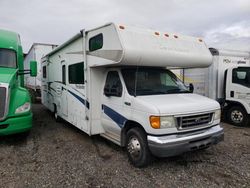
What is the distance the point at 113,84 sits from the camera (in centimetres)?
518

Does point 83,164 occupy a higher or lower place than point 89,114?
lower

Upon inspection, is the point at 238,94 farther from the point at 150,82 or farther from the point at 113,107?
the point at 113,107

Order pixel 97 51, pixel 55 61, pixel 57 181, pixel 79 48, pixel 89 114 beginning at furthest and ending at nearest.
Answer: pixel 55 61
pixel 79 48
pixel 89 114
pixel 97 51
pixel 57 181

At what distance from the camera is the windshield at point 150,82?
4.82 meters

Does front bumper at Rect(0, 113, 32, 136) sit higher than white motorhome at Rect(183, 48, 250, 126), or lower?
lower

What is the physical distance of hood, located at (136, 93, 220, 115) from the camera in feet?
13.3

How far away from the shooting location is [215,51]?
891 centimetres

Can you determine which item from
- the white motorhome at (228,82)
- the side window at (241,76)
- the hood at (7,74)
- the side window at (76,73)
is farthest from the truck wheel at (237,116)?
the hood at (7,74)

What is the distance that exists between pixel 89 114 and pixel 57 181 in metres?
2.00

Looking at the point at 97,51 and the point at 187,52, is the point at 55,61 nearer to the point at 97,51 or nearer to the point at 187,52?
the point at 97,51

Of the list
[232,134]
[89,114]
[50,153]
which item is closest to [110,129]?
[89,114]

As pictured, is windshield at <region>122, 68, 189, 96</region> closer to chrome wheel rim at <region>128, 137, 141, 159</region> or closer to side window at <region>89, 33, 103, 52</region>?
side window at <region>89, 33, 103, 52</region>

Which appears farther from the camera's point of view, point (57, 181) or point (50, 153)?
point (50, 153)

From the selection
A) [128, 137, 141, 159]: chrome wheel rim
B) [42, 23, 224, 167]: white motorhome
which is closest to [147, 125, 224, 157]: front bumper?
[42, 23, 224, 167]: white motorhome
